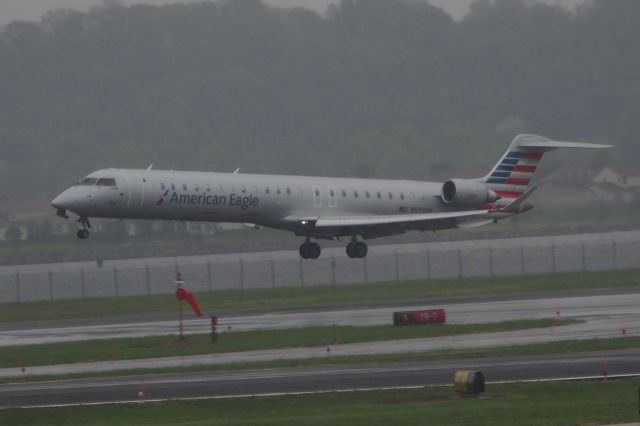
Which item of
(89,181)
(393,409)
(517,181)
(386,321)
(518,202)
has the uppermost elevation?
(89,181)

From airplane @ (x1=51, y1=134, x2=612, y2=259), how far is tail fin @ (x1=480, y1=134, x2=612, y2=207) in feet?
0.14

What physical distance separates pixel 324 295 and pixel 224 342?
52.7 feet

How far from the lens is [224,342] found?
34438mm

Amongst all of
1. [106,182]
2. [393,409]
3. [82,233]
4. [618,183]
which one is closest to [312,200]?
[106,182]

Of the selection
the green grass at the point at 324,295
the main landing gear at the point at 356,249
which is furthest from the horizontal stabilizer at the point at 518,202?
the main landing gear at the point at 356,249

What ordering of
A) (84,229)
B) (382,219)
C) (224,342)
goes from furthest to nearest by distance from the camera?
(382,219) < (84,229) < (224,342)

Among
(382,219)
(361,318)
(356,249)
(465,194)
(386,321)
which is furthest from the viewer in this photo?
(465,194)

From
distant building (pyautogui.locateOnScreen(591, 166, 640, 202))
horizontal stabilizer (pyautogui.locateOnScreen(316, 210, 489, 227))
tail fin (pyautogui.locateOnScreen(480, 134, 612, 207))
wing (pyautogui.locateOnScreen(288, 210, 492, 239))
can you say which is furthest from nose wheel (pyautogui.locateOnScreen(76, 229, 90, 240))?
distant building (pyautogui.locateOnScreen(591, 166, 640, 202))

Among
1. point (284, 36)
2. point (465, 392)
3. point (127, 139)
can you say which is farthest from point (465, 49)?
point (465, 392)

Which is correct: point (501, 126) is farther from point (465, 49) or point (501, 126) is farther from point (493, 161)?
point (465, 49)

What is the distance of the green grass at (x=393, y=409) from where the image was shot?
22031 millimetres

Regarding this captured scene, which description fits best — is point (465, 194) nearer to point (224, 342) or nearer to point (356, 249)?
point (356, 249)

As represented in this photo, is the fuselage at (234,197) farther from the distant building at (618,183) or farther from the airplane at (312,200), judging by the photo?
the distant building at (618,183)

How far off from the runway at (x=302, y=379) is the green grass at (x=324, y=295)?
59.2ft
